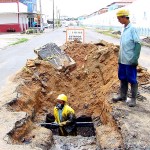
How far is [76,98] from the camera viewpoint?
36.1 feet

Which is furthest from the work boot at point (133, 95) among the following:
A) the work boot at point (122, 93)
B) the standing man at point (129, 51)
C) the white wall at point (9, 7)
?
the white wall at point (9, 7)

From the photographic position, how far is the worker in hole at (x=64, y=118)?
866 centimetres

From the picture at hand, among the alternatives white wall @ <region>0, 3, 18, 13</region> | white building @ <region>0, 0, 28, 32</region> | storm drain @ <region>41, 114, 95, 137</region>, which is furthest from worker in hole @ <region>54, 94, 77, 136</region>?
white wall @ <region>0, 3, 18, 13</region>

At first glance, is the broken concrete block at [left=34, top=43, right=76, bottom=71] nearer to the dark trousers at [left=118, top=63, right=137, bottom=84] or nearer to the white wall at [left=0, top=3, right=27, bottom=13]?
the dark trousers at [left=118, top=63, right=137, bottom=84]

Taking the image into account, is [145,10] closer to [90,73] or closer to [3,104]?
[90,73]

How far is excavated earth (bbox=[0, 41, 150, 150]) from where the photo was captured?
662 centimetres

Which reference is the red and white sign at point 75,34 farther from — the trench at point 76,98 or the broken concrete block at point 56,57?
the broken concrete block at point 56,57

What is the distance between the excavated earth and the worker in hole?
1.97ft

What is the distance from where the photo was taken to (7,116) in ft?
24.4

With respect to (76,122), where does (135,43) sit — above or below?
above

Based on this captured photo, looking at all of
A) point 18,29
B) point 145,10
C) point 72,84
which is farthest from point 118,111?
point 18,29

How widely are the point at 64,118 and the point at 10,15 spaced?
4864 centimetres

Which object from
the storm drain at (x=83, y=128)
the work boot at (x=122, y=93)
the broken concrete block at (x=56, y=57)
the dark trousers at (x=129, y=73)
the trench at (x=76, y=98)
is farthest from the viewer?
the broken concrete block at (x=56, y=57)

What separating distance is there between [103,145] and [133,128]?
0.65 meters
